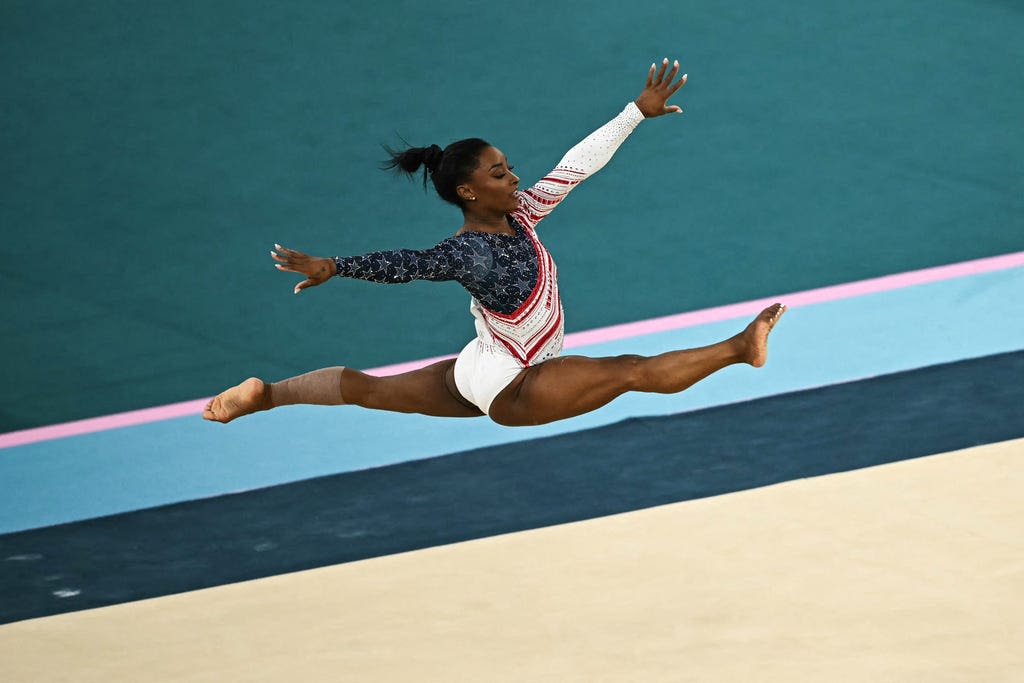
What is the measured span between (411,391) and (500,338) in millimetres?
357

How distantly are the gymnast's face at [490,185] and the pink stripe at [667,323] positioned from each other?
2.95m

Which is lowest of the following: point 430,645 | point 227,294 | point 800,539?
point 430,645

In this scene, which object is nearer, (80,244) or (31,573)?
(31,573)

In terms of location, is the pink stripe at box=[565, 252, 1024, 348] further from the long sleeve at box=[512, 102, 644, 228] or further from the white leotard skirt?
the white leotard skirt

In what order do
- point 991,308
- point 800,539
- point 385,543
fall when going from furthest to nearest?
point 991,308
point 385,543
point 800,539

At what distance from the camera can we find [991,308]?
7.43 meters

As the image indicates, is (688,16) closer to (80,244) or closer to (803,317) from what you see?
(803,317)

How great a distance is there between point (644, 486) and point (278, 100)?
3.18m

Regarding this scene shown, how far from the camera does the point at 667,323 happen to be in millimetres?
7684

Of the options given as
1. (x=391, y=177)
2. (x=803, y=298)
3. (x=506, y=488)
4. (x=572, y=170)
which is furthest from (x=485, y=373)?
(x=803, y=298)

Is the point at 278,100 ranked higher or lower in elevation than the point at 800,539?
higher

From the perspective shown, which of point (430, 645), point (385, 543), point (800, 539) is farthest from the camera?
point (385, 543)

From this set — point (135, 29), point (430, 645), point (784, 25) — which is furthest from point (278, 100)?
point (430, 645)

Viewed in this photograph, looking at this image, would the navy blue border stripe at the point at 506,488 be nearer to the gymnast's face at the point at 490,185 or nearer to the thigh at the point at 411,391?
the thigh at the point at 411,391
